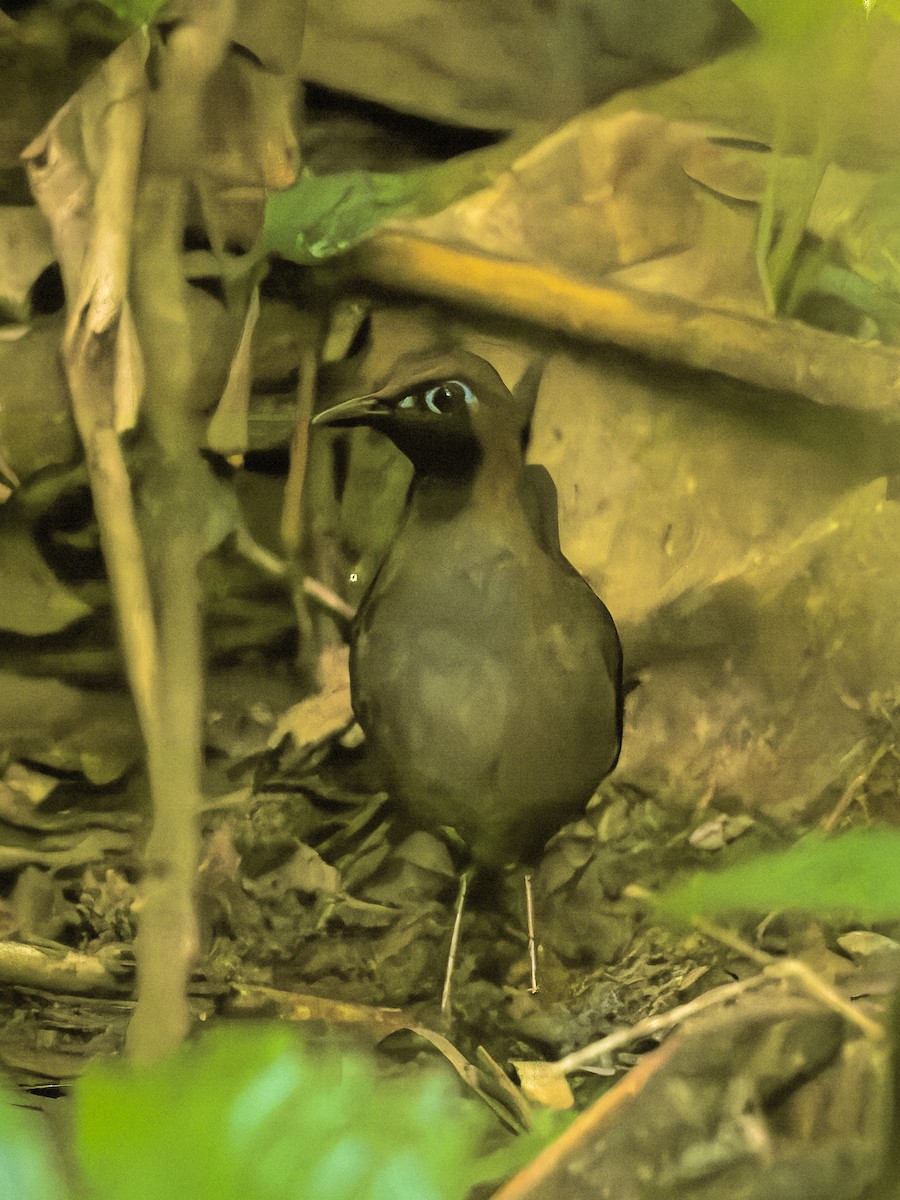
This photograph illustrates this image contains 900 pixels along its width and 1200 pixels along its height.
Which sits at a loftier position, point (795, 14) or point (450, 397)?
point (795, 14)

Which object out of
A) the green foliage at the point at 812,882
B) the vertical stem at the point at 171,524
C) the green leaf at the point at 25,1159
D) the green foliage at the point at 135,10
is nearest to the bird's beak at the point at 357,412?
the vertical stem at the point at 171,524

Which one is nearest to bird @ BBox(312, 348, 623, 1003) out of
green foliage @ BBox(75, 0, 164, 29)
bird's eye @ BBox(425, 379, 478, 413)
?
bird's eye @ BBox(425, 379, 478, 413)

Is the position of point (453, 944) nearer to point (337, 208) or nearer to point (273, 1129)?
point (273, 1129)

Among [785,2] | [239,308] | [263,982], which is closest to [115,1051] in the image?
[263,982]

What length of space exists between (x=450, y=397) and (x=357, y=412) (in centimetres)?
8

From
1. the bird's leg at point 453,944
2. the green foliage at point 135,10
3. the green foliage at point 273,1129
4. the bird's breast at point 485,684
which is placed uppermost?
the green foliage at point 135,10

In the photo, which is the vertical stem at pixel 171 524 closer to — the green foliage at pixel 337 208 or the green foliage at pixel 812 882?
the green foliage at pixel 337 208

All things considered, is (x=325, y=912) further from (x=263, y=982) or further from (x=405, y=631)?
(x=405, y=631)

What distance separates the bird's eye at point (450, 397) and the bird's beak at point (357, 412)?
4 centimetres

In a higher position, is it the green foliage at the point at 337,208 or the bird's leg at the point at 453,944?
the green foliage at the point at 337,208

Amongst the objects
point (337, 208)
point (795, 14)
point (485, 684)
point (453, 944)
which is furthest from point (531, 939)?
point (795, 14)

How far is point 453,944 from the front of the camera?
842mm

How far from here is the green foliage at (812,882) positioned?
85 centimetres

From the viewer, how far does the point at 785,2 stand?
2.87 ft
